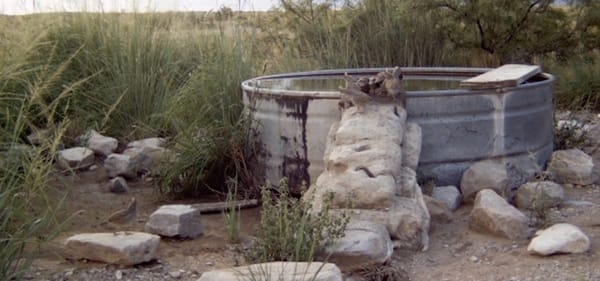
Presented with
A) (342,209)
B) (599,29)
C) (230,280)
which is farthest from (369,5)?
(230,280)

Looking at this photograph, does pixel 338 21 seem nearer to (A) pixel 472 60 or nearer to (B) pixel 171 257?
(A) pixel 472 60

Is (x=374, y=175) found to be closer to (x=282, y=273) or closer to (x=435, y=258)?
(x=435, y=258)

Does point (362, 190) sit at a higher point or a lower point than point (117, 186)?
higher

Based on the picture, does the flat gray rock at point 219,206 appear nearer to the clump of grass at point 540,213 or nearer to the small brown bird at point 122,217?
the small brown bird at point 122,217

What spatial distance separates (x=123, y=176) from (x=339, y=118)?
1854mm

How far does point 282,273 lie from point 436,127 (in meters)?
2.16

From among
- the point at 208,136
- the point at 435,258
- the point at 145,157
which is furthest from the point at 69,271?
the point at 145,157

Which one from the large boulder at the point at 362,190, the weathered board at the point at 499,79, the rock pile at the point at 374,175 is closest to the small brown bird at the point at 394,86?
the rock pile at the point at 374,175

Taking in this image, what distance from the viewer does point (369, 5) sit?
9383 millimetres

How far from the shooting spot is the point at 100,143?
6.54m

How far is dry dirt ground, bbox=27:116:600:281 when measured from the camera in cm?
362

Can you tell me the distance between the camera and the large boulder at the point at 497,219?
411cm

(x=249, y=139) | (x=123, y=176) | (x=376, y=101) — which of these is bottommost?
(x=123, y=176)

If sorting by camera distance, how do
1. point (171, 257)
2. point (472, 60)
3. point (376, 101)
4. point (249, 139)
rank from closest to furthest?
point (171, 257), point (376, 101), point (249, 139), point (472, 60)
